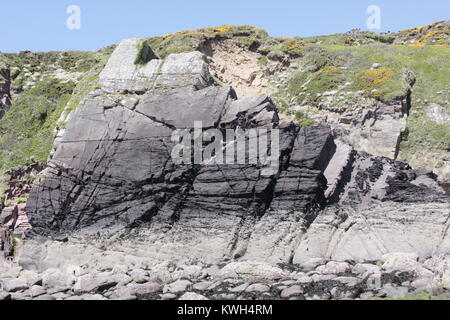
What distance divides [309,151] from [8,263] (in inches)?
643

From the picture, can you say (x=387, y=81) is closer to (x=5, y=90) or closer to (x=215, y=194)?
(x=215, y=194)

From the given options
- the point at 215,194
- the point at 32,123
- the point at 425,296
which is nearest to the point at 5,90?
the point at 32,123

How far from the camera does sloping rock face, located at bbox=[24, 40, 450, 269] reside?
22609 mm

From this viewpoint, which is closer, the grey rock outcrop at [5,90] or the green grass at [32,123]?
the green grass at [32,123]

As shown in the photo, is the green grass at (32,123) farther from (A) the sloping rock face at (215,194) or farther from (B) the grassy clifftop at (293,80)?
(A) the sloping rock face at (215,194)

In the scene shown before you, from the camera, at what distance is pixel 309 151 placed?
82.9 ft

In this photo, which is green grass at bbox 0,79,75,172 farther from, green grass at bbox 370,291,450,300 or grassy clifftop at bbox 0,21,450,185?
green grass at bbox 370,291,450,300

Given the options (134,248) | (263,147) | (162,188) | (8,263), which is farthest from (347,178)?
(8,263)

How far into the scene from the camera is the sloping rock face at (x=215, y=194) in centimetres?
2261

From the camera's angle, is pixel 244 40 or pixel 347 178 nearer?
pixel 347 178

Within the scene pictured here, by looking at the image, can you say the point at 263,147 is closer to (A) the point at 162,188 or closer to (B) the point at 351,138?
(A) the point at 162,188

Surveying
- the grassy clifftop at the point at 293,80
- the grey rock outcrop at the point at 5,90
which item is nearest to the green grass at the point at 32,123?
the grassy clifftop at the point at 293,80

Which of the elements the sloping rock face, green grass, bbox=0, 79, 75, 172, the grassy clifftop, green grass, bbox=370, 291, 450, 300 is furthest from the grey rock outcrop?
green grass, bbox=370, 291, 450, 300

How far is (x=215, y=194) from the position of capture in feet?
81.4
